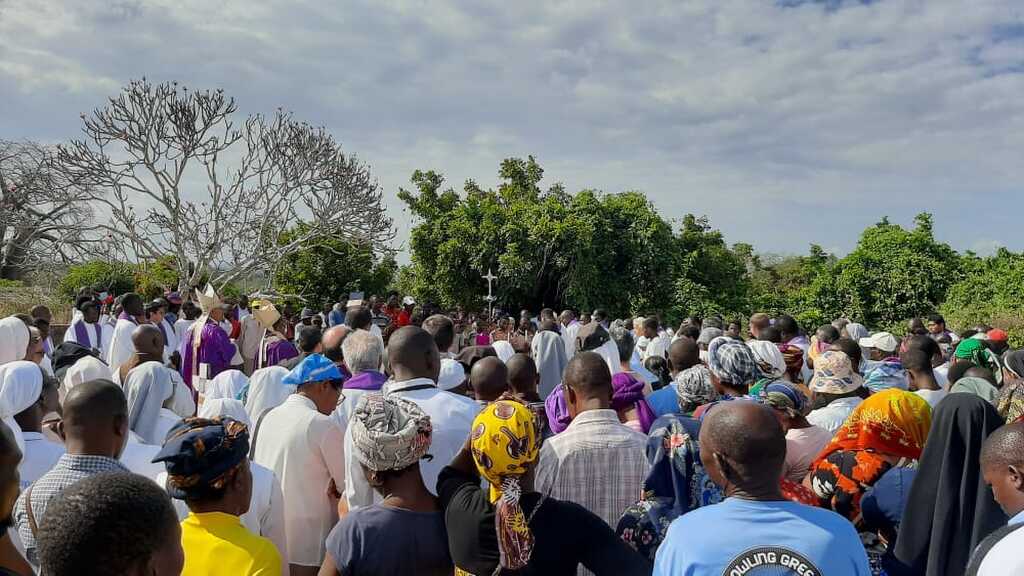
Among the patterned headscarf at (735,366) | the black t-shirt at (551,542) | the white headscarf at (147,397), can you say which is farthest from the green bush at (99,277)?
the black t-shirt at (551,542)

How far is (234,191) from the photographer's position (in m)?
24.5

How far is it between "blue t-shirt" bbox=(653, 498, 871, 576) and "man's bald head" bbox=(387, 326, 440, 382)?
198 cm

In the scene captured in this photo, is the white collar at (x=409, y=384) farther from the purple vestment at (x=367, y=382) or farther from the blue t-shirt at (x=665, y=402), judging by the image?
the blue t-shirt at (x=665, y=402)

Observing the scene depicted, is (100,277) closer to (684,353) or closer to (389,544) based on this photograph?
(684,353)

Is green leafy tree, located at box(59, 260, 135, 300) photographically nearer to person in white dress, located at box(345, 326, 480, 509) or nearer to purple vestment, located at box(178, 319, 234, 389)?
purple vestment, located at box(178, 319, 234, 389)

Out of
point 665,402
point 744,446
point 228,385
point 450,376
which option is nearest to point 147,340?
point 228,385

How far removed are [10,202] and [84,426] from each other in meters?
28.9

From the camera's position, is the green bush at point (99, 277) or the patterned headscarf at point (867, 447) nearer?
the patterned headscarf at point (867, 447)

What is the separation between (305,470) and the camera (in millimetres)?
3590

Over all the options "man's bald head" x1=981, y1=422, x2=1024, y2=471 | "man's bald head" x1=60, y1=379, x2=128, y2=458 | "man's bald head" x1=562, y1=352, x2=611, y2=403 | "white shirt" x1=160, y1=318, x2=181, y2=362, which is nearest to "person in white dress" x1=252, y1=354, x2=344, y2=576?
"man's bald head" x1=60, y1=379, x2=128, y2=458

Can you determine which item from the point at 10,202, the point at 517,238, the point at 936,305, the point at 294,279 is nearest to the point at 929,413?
the point at 936,305

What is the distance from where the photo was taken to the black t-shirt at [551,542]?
93.5 inches

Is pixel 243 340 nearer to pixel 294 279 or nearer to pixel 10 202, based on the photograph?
pixel 294 279

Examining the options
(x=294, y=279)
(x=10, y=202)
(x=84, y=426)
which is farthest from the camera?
(x=294, y=279)
